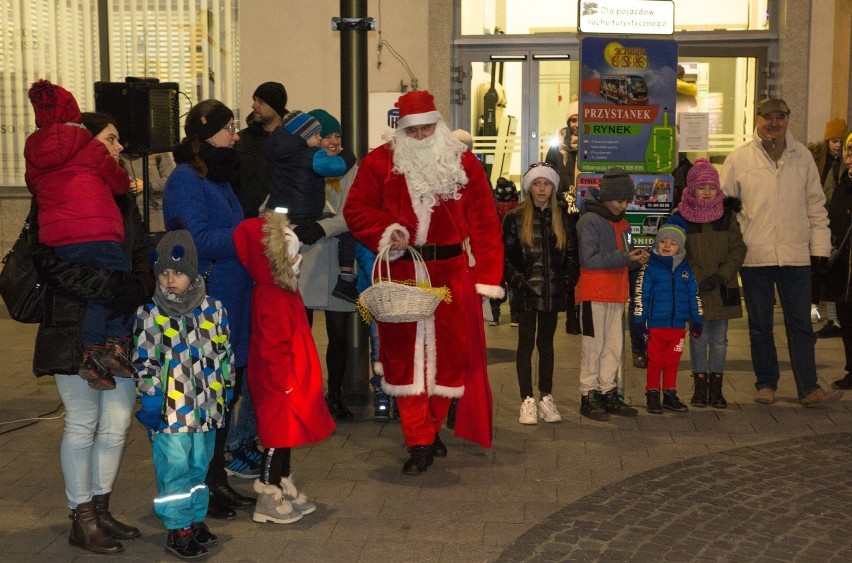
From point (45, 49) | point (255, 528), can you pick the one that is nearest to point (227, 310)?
point (255, 528)

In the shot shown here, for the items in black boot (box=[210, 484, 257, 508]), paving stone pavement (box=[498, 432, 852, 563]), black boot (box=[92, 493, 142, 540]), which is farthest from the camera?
black boot (box=[210, 484, 257, 508])

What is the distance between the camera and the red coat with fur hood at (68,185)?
5.33 m

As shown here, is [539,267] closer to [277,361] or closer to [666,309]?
[666,309]

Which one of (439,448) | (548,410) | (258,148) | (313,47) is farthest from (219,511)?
(313,47)

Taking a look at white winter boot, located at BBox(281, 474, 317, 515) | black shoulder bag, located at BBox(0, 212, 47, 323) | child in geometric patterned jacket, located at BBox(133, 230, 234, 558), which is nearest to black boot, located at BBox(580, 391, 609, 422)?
white winter boot, located at BBox(281, 474, 317, 515)

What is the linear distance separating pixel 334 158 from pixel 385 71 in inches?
278

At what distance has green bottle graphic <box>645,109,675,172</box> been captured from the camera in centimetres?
1140

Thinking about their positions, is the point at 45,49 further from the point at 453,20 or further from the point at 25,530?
the point at 25,530

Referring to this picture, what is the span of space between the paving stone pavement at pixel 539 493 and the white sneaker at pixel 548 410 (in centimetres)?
6

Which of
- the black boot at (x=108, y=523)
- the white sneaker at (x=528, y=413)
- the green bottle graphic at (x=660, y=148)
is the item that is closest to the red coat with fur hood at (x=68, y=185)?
the black boot at (x=108, y=523)

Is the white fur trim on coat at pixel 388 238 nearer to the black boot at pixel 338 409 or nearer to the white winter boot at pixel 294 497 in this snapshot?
the white winter boot at pixel 294 497

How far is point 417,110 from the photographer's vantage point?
6.99 meters

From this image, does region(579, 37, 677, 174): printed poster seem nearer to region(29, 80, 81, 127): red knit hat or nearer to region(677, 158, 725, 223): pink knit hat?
region(677, 158, 725, 223): pink knit hat

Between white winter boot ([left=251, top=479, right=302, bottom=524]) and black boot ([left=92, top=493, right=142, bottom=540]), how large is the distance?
604mm
